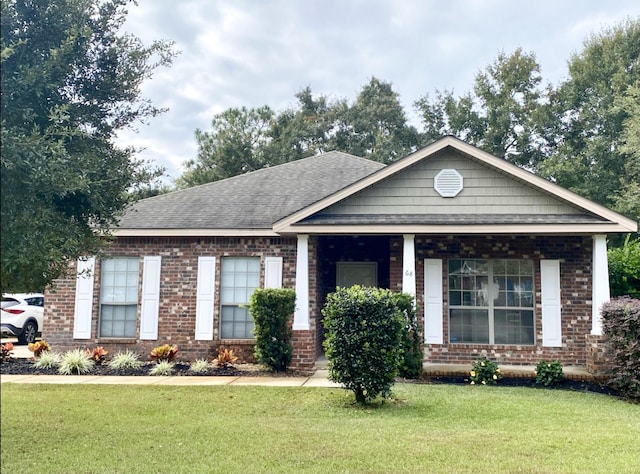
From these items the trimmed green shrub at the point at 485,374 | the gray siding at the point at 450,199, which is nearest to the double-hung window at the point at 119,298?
the gray siding at the point at 450,199

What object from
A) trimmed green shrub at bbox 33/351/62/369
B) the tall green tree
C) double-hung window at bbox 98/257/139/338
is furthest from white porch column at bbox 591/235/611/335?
the tall green tree

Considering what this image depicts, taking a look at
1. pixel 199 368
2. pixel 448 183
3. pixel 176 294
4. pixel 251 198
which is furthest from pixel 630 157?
pixel 199 368

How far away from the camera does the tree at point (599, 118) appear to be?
21.9 metres

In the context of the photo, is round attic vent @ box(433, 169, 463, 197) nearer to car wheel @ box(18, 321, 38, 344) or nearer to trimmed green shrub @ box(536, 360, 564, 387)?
trimmed green shrub @ box(536, 360, 564, 387)

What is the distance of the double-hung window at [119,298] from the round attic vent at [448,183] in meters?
6.67

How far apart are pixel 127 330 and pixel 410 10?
8572mm

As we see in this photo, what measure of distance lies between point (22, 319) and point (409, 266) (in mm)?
11685

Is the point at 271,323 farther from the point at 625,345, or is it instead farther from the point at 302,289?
the point at 625,345

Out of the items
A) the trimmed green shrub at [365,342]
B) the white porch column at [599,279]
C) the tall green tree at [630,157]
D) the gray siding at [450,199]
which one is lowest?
the trimmed green shrub at [365,342]

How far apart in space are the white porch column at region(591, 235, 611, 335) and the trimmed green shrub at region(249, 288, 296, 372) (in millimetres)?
5645

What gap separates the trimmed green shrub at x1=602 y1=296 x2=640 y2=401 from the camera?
8.22 metres

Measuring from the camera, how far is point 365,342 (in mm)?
7359

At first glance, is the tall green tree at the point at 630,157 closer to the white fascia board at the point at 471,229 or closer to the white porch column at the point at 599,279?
the white porch column at the point at 599,279

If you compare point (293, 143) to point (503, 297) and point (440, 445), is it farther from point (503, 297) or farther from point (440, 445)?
point (440, 445)
